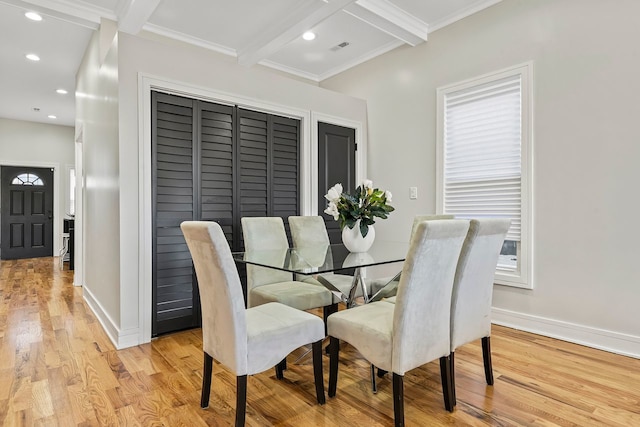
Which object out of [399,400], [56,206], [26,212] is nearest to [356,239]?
[399,400]

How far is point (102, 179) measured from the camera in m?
3.29

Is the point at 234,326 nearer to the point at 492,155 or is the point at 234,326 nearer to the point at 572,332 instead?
the point at 572,332

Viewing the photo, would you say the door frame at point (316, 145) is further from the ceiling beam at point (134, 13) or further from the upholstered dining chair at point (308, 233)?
the ceiling beam at point (134, 13)

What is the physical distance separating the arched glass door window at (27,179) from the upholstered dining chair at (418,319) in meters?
8.58

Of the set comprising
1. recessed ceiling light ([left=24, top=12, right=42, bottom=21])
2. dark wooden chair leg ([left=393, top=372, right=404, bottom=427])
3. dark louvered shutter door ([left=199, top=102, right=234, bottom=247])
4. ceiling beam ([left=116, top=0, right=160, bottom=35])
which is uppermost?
recessed ceiling light ([left=24, top=12, right=42, bottom=21])

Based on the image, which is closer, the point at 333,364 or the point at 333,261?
the point at 333,364

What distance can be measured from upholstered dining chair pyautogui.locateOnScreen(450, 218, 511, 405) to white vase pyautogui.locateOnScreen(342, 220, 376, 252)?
82 cm

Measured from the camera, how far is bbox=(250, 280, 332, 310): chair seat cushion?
2504mm

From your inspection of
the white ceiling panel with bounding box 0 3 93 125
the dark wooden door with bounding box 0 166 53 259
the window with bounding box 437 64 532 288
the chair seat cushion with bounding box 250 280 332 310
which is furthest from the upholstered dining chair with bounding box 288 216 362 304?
the dark wooden door with bounding box 0 166 53 259

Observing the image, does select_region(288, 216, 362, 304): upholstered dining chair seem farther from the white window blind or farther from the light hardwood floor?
the white window blind

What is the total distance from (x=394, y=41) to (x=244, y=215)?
2.63 metres

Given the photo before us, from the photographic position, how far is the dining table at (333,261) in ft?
6.77

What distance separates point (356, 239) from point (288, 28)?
2429 mm

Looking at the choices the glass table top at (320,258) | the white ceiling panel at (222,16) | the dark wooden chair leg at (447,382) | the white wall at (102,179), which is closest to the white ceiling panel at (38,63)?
the white wall at (102,179)
